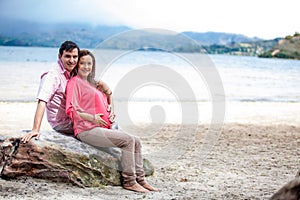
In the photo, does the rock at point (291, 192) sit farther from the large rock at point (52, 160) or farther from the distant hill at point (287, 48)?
the distant hill at point (287, 48)

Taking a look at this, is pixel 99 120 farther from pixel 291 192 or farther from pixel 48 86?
pixel 291 192

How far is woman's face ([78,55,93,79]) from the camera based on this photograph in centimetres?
561


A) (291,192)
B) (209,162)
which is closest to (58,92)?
→ (209,162)

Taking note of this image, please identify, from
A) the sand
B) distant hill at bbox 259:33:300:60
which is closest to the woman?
the sand

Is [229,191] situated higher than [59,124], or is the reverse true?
[59,124]

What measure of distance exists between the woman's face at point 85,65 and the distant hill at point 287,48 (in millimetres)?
87166

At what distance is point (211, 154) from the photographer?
26.9 ft

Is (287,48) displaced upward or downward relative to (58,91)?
upward

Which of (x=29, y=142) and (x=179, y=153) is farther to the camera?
(x=179, y=153)

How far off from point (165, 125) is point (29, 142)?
254 inches

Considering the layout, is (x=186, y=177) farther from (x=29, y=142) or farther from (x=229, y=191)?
(x=29, y=142)

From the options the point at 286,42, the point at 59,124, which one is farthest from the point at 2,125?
the point at 286,42

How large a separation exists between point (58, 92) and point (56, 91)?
0.10ft

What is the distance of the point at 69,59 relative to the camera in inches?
219
